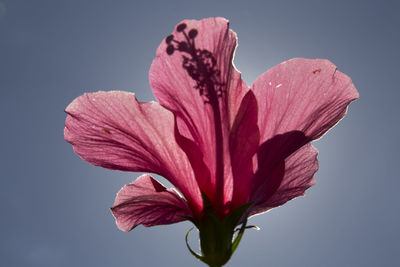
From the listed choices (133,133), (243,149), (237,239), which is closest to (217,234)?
(237,239)

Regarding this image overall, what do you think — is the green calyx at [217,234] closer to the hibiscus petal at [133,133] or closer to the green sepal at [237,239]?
the green sepal at [237,239]

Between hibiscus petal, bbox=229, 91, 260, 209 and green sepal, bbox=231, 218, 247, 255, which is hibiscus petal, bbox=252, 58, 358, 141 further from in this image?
green sepal, bbox=231, 218, 247, 255

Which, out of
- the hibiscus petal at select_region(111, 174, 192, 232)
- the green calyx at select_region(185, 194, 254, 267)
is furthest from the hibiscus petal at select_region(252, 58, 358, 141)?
the hibiscus petal at select_region(111, 174, 192, 232)

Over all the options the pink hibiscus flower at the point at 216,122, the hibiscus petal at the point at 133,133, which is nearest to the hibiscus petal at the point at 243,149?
the pink hibiscus flower at the point at 216,122

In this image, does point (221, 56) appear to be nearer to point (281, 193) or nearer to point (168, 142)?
point (168, 142)

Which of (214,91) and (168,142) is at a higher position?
(214,91)

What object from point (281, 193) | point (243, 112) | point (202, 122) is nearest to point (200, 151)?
point (202, 122)
